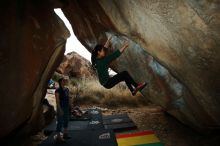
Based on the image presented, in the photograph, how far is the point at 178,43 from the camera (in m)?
5.02

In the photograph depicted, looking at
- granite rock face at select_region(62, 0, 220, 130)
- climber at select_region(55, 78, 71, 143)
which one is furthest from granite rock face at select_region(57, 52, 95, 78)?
climber at select_region(55, 78, 71, 143)

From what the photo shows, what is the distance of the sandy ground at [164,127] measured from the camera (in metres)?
7.52

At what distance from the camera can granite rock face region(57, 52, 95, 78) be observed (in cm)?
1900

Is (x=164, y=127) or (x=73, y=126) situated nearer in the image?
(x=73, y=126)

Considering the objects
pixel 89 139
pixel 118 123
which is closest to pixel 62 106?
pixel 89 139

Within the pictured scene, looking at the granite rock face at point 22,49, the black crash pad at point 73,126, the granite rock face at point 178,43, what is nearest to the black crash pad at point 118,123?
the black crash pad at point 73,126

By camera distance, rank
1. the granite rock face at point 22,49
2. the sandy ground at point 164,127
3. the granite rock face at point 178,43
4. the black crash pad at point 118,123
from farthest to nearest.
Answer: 1. the black crash pad at point 118,123
2. the sandy ground at point 164,127
3. the granite rock face at point 22,49
4. the granite rock face at point 178,43

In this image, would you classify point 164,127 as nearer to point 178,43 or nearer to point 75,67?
Answer: point 178,43

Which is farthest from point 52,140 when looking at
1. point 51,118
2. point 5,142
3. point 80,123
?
point 51,118

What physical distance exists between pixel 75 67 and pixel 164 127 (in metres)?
11.4

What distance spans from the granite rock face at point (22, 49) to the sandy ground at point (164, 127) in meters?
2.07

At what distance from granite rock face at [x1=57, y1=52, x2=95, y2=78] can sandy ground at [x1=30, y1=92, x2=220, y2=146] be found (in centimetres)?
638

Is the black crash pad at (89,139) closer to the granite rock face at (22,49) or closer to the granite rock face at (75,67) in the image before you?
the granite rock face at (22,49)

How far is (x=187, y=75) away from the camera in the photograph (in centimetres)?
543
